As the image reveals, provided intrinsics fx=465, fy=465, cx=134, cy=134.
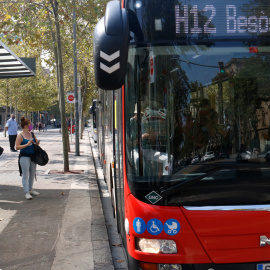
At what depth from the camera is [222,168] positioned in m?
3.89

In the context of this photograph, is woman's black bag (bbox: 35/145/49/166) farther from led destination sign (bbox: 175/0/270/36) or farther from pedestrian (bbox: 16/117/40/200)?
led destination sign (bbox: 175/0/270/36)

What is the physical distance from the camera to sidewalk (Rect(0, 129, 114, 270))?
564 cm

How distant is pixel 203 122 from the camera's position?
13.1 feet

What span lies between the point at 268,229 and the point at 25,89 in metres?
48.4

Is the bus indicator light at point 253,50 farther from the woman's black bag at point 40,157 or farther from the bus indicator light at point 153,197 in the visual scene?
the woman's black bag at point 40,157

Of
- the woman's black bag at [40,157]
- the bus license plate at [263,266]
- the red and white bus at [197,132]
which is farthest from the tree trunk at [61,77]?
the bus license plate at [263,266]

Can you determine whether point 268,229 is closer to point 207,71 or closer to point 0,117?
point 207,71

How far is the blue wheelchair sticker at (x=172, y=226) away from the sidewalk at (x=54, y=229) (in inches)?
69.4

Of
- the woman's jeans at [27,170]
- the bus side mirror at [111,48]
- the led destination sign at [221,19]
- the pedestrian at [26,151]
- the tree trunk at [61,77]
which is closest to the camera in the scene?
the bus side mirror at [111,48]

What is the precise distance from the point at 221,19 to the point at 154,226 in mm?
1881

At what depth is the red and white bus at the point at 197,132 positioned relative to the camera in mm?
3834

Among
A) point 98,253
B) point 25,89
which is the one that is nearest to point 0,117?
point 25,89

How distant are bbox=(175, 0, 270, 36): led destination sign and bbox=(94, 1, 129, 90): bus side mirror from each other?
1.95 ft

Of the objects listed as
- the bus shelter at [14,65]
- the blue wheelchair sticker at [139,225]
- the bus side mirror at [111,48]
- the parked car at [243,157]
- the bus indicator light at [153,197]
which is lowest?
the blue wheelchair sticker at [139,225]
